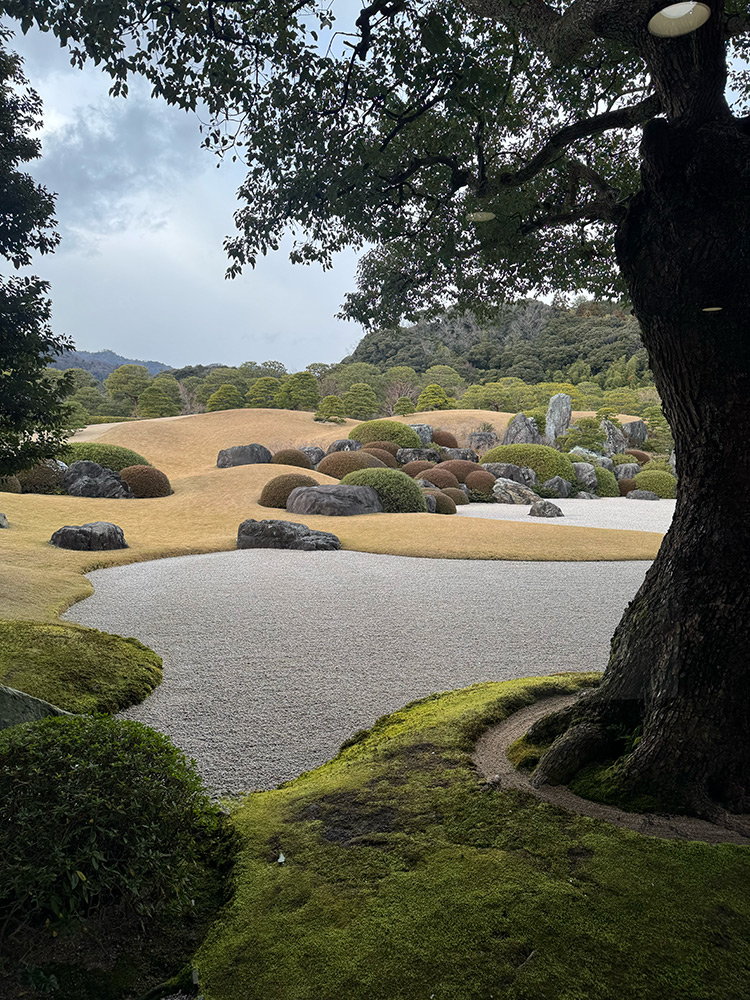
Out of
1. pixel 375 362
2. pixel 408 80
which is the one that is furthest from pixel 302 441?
→ pixel 375 362

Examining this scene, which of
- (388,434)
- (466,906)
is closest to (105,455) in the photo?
(388,434)

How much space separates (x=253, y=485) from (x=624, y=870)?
625 inches

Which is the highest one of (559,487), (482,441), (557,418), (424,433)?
(557,418)

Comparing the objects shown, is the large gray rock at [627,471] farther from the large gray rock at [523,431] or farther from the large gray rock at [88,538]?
the large gray rock at [88,538]

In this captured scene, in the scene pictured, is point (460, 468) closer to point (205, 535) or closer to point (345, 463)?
point (345, 463)

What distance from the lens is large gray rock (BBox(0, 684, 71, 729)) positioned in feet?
8.54

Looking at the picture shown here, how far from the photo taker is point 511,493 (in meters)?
20.6

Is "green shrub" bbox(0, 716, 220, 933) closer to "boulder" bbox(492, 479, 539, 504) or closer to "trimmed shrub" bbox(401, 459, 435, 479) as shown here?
"boulder" bbox(492, 479, 539, 504)

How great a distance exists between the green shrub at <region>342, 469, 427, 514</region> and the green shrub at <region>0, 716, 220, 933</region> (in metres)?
13.1

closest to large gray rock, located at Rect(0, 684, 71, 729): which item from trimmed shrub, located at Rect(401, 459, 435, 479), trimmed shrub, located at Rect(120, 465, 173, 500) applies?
trimmed shrub, located at Rect(120, 465, 173, 500)

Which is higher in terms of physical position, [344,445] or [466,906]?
[344,445]

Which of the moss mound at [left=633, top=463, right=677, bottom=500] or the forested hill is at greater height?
the forested hill

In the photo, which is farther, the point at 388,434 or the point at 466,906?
the point at 388,434

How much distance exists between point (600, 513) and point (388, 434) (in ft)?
35.9
